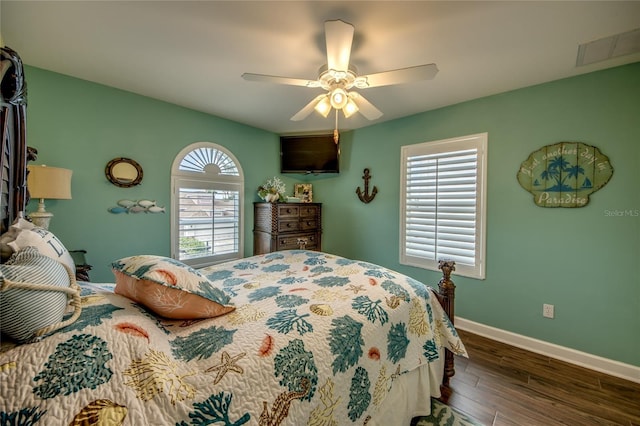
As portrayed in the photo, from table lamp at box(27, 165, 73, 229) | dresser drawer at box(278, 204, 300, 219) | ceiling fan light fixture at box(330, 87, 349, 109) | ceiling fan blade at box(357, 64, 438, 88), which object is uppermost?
ceiling fan blade at box(357, 64, 438, 88)

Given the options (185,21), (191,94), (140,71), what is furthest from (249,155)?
(185,21)

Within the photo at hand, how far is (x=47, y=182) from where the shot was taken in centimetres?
Result: 193

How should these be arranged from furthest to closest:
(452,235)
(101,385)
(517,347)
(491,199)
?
(452,235) < (491,199) < (517,347) < (101,385)

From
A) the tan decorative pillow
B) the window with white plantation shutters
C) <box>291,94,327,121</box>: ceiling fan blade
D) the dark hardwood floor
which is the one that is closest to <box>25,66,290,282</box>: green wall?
<box>291,94,327,121</box>: ceiling fan blade

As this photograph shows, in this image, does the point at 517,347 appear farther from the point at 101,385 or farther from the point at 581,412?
the point at 101,385

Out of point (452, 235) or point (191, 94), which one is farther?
point (452, 235)

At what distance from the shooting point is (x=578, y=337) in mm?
2230

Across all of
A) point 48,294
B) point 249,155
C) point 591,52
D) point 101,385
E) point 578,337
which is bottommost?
point 578,337

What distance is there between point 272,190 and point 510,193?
9.19ft

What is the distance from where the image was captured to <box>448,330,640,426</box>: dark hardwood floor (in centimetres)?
167

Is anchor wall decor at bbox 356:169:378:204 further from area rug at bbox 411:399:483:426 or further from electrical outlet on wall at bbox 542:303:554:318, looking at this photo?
area rug at bbox 411:399:483:426

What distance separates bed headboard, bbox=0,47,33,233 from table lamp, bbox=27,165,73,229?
54cm

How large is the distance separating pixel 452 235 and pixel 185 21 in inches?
120

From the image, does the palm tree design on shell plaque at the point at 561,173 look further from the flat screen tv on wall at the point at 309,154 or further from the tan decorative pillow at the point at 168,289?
the tan decorative pillow at the point at 168,289
